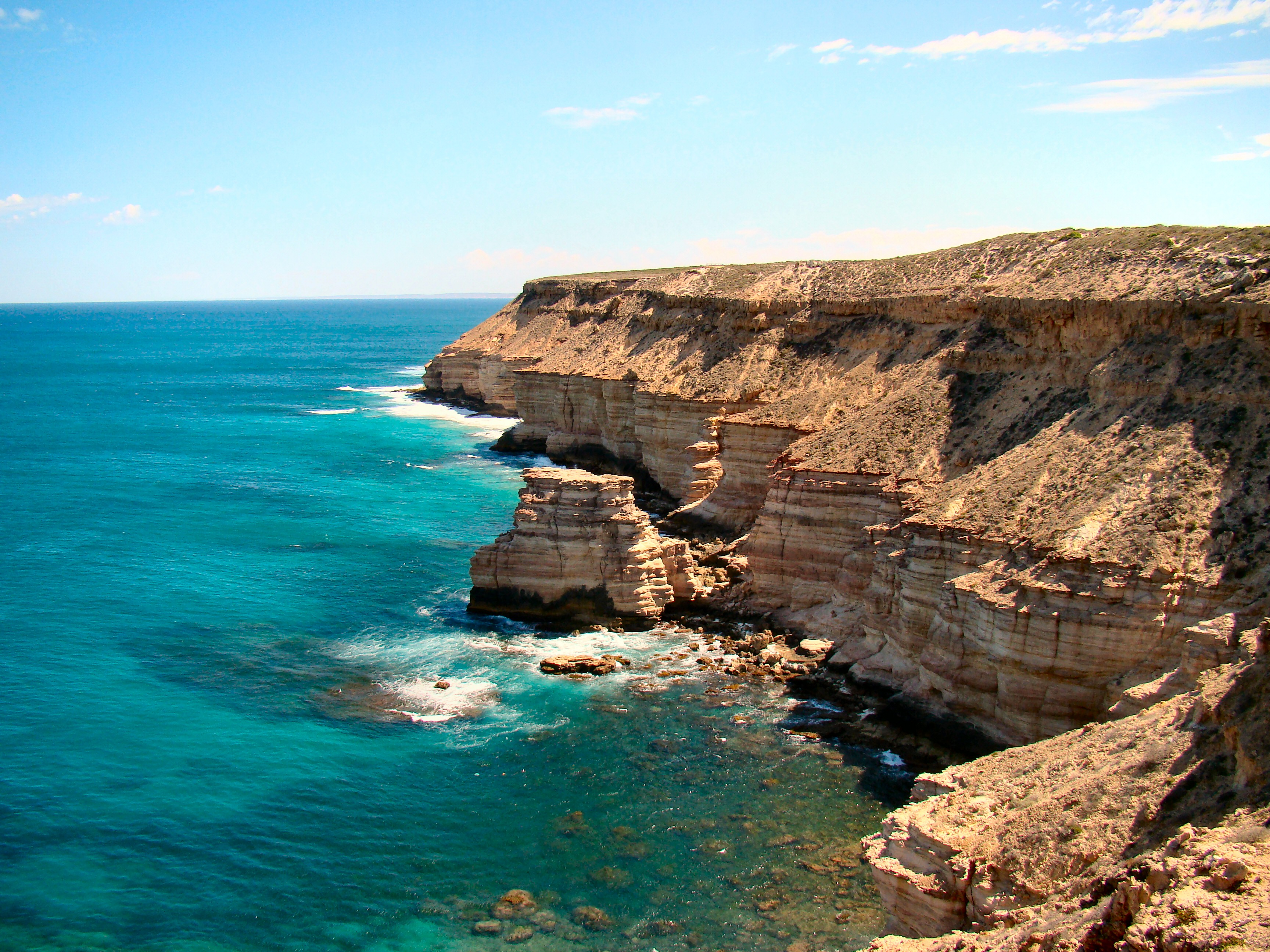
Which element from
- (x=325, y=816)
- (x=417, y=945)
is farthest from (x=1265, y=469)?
(x=325, y=816)

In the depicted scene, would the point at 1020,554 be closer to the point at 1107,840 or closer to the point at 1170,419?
the point at 1170,419

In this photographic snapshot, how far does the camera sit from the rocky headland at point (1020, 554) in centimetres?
1384

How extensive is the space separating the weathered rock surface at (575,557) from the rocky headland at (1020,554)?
0.10 m

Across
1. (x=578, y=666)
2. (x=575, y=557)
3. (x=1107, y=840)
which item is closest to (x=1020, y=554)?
(x=1107, y=840)

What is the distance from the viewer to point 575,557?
35969mm

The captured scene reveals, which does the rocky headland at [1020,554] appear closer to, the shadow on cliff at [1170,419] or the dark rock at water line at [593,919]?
the shadow on cliff at [1170,419]

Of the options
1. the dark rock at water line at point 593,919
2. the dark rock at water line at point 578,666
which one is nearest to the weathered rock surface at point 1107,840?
the dark rock at water line at point 593,919

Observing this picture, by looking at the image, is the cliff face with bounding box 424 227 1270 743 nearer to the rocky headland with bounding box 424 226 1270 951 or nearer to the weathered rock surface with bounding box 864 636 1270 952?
the rocky headland with bounding box 424 226 1270 951

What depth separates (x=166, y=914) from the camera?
20641 millimetres

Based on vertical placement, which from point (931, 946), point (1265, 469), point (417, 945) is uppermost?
point (1265, 469)

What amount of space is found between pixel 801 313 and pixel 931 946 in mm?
41599

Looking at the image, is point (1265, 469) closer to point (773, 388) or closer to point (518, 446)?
point (773, 388)

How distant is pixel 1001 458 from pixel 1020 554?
5987 millimetres

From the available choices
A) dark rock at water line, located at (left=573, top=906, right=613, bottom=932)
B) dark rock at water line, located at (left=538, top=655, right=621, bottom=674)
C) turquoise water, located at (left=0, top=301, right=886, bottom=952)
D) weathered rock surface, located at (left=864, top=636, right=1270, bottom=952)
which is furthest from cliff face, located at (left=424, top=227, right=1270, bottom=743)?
dark rock at water line, located at (left=573, top=906, right=613, bottom=932)
